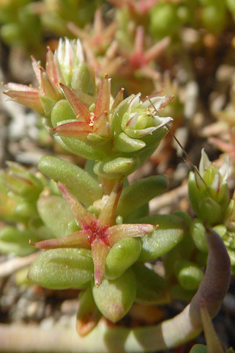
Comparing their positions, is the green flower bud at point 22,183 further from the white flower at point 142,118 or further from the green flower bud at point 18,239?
the white flower at point 142,118

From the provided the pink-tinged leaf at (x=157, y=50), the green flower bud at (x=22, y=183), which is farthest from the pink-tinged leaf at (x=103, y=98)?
the pink-tinged leaf at (x=157, y=50)

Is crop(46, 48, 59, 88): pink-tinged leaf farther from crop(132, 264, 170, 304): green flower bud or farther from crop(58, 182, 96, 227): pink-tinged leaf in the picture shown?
crop(132, 264, 170, 304): green flower bud

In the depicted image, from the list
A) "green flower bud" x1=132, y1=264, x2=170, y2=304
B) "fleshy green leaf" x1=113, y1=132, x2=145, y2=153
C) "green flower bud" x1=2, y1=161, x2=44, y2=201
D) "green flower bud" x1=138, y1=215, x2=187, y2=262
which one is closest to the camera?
"fleshy green leaf" x1=113, y1=132, x2=145, y2=153

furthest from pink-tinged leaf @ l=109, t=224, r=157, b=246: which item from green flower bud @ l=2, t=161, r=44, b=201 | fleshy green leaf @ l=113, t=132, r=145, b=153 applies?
green flower bud @ l=2, t=161, r=44, b=201

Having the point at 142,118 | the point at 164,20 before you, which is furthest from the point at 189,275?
the point at 164,20

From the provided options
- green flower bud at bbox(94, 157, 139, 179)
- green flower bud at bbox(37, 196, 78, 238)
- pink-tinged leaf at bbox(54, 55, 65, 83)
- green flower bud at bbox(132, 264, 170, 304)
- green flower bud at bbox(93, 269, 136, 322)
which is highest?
pink-tinged leaf at bbox(54, 55, 65, 83)

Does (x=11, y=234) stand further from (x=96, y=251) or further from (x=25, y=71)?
(x=25, y=71)

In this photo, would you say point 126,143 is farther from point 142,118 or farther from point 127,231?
point 127,231
